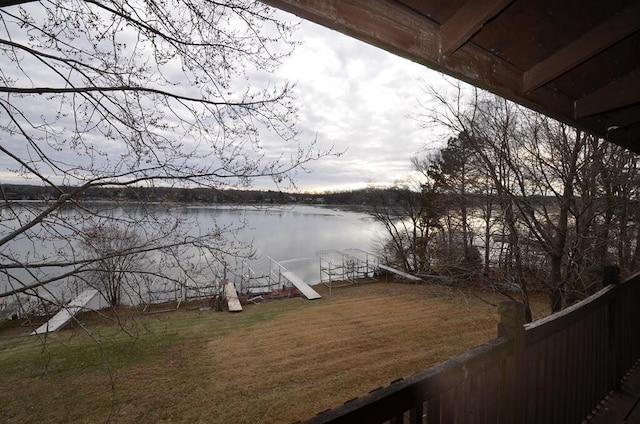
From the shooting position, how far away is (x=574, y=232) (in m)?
6.93

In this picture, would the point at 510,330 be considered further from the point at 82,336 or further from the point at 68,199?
the point at 82,336

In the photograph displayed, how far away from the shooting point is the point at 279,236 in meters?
50.6

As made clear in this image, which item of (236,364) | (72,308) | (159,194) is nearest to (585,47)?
(159,194)

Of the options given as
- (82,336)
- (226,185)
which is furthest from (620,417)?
(82,336)

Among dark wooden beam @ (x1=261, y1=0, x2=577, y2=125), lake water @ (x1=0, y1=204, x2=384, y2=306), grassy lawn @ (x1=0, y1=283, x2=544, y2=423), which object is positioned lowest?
grassy lawn @ (x1=0, y1=283, x2=544, y2=423)

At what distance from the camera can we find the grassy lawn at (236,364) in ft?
24.1

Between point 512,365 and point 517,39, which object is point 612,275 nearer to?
point 512,365

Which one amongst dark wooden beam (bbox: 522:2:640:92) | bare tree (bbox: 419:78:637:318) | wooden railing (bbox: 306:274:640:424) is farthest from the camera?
bare tree (bbox: 419:78:637:318)

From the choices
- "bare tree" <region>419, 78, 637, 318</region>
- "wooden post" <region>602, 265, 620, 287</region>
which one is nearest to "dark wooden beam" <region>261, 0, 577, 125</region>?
"wooden post" <region>602, 265, 620, 287</region>

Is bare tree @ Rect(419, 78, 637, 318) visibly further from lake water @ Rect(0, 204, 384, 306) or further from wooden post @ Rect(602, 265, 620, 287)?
Result: lake water @ Rect(0, 204, 384, 306)

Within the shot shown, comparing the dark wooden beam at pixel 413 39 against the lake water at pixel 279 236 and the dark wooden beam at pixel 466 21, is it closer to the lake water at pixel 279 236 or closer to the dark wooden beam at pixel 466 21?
the dark wooden beam at pixel 466 21

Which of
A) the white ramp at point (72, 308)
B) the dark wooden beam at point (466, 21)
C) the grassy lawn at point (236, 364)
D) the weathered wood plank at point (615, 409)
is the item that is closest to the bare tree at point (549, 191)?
the grassy lawn at point (236, 364)

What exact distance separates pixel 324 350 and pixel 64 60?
9.77 meters

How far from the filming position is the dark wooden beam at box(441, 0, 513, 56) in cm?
161
